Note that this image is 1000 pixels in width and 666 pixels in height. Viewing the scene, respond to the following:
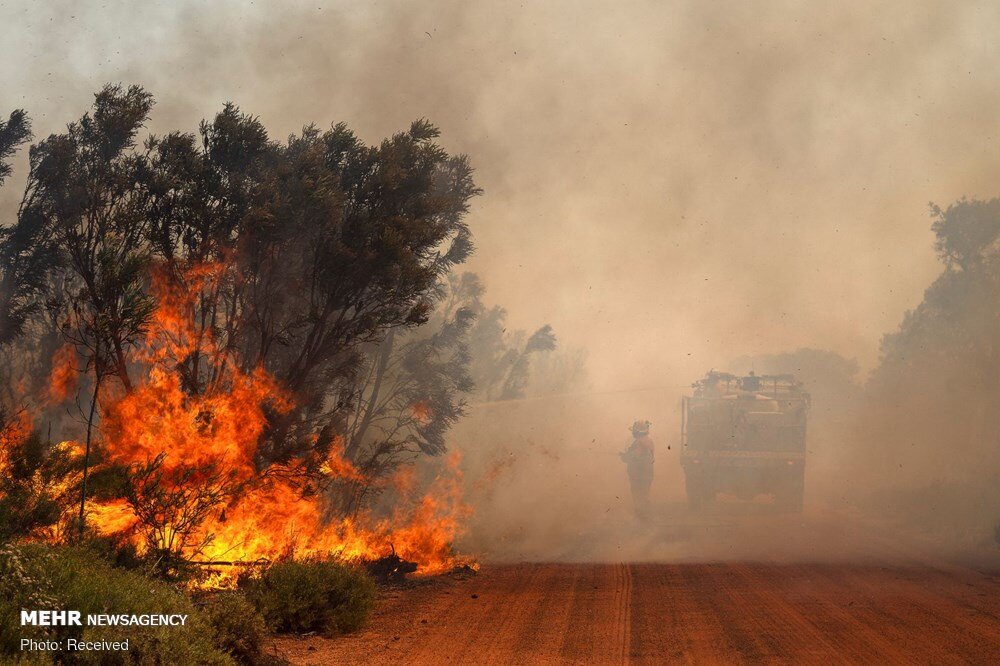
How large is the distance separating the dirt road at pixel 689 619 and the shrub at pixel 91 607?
184cm

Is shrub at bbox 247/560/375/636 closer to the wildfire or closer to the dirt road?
the dirt road

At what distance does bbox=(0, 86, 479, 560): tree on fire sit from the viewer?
1848cm

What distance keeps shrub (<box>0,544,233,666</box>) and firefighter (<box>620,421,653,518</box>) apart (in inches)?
741

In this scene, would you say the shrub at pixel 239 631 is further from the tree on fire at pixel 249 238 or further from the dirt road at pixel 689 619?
the tree on fire at pixel 249 238

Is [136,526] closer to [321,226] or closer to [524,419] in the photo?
[321,226]

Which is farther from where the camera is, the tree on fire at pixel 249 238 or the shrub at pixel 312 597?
the tree on fire at pixel 249 238

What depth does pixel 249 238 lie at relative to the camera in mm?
19375

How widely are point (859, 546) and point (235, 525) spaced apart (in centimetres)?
1408

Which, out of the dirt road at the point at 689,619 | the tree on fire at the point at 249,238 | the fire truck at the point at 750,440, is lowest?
the dirt road at the point at 689,619

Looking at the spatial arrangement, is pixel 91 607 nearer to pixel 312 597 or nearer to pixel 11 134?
pixel 312 597

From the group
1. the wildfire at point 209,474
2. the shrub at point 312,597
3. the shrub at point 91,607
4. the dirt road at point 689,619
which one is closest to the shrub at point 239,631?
the shrub at point 91,607

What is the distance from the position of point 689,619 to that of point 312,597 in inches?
207

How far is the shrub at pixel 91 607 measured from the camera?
23.9 ft

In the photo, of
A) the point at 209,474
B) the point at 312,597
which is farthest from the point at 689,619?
the point at 209,474
